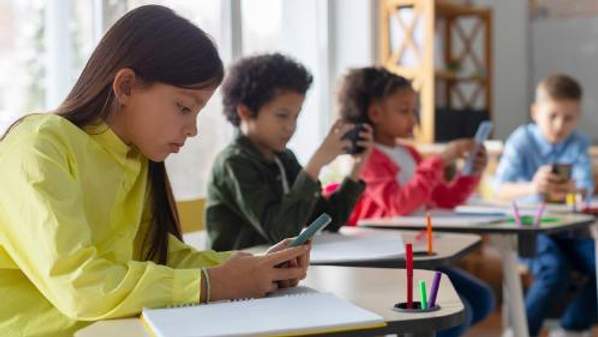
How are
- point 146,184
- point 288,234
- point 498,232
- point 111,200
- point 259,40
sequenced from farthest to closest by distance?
point 259,40, point 498,232, point 288,234, point 146,184, point 111,200

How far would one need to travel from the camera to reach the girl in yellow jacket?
1.19 metres

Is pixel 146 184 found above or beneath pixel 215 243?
above

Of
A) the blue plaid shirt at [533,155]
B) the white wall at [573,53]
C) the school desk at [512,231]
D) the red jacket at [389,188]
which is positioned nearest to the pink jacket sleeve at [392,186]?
the red jacket at [389,188]

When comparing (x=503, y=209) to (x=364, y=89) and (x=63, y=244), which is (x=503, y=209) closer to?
(x=364, y=89)

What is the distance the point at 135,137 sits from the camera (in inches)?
56.2

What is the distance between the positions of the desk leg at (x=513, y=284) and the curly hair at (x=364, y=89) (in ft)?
1.88

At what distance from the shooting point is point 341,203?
2.41 meters

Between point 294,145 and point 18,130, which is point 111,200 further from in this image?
point 294,145

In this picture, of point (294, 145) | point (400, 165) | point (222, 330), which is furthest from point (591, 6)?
point (222, 330)

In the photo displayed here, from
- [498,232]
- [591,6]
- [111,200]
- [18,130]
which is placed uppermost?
[591,6]

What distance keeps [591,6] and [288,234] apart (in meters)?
3.54

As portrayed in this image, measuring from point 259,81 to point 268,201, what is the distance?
38 centimetres

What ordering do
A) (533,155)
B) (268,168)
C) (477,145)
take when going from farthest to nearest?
(533,155), (477,145), (268,168)

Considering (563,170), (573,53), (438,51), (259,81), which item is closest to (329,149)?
(259,81)
